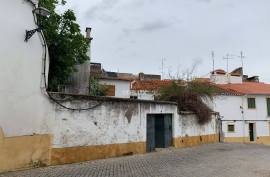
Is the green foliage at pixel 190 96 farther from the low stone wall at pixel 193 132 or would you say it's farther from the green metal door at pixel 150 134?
the green metal door at pixel 150 134

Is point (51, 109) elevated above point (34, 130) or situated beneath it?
elevated above

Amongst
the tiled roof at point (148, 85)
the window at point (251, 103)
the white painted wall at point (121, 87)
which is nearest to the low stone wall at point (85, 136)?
the tiled roof at point (148, 85)

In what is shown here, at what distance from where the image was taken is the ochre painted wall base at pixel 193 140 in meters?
18.3

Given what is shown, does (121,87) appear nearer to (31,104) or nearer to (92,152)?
(92,152)

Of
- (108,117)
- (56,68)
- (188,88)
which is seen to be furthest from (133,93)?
(108,117)

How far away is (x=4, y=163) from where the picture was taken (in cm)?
943

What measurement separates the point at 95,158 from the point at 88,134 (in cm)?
117

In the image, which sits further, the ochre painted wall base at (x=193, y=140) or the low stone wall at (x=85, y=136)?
the ochre painted wall base at (x=193, y=140)

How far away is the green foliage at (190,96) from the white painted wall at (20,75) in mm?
12387

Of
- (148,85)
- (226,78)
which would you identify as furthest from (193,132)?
(226,78)

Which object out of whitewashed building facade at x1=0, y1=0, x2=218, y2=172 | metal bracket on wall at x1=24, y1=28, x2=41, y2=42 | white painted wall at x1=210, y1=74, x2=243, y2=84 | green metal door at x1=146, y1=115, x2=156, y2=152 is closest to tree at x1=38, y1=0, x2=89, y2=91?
whitewashed building facade at x1=0, y1=0, x2=218, y2=172

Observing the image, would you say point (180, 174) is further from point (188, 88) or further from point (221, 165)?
point (188, 88)

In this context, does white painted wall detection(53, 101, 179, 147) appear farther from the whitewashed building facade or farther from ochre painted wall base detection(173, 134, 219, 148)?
ochre painted wall base detection(173, 134, 219, 148)

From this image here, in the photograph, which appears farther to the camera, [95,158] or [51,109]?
[95,158]
